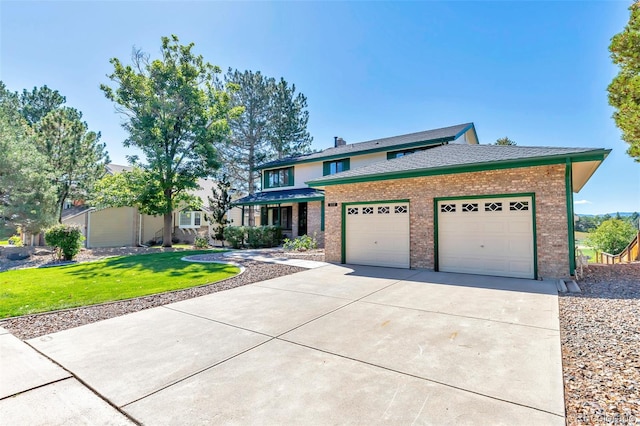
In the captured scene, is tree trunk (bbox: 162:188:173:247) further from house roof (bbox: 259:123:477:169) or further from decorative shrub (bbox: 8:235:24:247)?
decorative shrub (bbox: 8:235:24:247)

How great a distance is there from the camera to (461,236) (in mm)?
9867

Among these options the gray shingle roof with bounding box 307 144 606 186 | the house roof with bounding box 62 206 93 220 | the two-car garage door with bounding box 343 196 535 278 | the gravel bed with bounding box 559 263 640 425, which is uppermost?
the gray shingle roof with bounding box 307 144 606 186

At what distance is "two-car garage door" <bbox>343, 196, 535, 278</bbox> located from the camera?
352 inches

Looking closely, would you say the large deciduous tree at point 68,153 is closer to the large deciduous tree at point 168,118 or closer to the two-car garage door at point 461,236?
the large deciduous tree at point 168,118

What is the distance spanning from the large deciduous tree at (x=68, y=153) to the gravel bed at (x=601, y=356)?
25.2 metres

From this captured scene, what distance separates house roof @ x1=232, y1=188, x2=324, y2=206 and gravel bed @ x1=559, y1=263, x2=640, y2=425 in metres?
13.5

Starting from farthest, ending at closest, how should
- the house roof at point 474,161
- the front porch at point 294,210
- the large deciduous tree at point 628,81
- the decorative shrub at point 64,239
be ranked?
1. the front porch at point 294,210
2. the decorative shrub at point 64,239
3. the large deciduous tree at point 628,81
4. the house roof at point 474,161

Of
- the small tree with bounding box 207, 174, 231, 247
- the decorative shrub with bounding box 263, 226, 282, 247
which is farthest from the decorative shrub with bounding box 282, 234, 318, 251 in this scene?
the small tree with bounding box 207, 174, 231, 247

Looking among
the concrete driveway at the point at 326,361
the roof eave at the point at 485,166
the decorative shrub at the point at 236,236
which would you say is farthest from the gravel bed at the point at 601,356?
the decorative shrub at the point at 236,236

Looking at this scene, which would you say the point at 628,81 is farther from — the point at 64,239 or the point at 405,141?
the point at 64,239

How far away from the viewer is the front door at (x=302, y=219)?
68.4 ft

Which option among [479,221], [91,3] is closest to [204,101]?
[91,3]

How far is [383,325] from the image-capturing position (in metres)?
4.96

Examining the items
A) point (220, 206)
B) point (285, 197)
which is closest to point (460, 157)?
point (285, 197)
